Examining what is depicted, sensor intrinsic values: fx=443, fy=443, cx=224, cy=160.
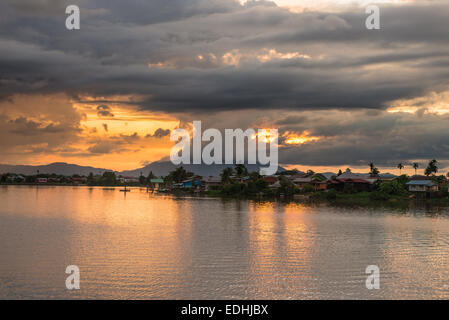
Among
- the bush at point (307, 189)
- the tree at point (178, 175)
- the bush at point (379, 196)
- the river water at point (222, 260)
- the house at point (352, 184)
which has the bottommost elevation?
the river water at point (222, 260)

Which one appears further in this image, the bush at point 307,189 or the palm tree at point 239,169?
the palm tree at point 239,169

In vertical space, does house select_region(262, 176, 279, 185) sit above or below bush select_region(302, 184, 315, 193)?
above

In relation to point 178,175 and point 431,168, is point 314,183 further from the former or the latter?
point 178,175

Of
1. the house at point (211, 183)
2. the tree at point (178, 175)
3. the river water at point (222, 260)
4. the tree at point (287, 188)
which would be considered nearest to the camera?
the river water at point (222, 260)

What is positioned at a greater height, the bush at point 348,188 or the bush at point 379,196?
the bush at point 348,188

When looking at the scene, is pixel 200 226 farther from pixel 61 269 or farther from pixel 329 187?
pixel 329 187

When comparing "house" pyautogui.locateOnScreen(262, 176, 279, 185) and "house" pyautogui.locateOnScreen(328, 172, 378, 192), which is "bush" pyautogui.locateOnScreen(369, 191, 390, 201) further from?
"house" pyautogui.locateOnScreen(262, 176, 279, 185)

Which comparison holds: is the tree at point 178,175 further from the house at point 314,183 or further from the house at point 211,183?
the house at point 314,183

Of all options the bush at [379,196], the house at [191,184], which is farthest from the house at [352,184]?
the house at [191,184]

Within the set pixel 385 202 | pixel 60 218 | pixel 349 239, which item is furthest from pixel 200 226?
pixel 385 202

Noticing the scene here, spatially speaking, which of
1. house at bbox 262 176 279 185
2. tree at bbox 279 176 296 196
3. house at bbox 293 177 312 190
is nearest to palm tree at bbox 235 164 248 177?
house at bbox 262 176 279 185

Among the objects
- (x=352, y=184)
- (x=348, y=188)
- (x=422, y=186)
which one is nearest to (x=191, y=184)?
(x=352, y=184)

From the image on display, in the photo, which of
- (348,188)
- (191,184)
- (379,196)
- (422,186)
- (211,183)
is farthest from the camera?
(191,184)
